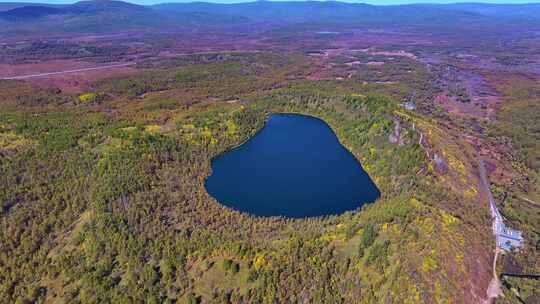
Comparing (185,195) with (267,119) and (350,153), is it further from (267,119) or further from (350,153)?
(267,119)

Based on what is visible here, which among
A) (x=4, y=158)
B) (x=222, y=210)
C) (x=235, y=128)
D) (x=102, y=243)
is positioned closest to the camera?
(x=102, y=243)

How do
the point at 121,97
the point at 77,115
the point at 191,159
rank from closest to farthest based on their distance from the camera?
the point at 191,159
the point at 77,115
the point at 121,97

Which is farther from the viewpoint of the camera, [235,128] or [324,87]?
[324,87]

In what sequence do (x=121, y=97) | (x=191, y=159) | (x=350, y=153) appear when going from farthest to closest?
(x=121, y=97) < (x=350, y=153) < (x=191, y=159)

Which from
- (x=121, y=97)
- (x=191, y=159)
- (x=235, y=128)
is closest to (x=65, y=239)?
(x=191, y=159)

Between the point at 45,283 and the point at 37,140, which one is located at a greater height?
the point at 37,140

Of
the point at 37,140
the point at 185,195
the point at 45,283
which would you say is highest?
the point at 37,140

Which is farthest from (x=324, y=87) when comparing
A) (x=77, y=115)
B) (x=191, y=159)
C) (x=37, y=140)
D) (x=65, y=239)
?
(x=65, y=239)

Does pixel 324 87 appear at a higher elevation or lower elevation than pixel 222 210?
higher

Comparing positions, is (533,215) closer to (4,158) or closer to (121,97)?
(4,158)
